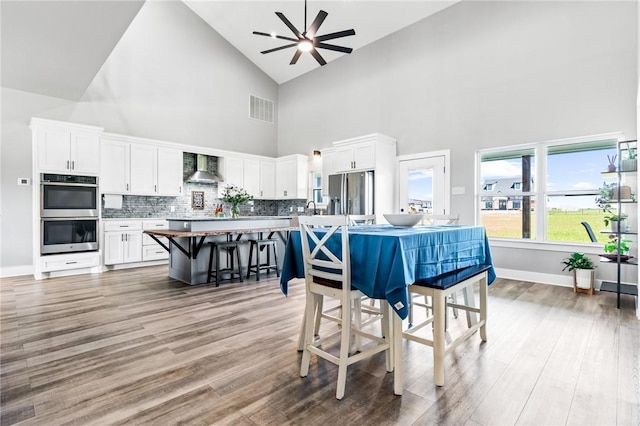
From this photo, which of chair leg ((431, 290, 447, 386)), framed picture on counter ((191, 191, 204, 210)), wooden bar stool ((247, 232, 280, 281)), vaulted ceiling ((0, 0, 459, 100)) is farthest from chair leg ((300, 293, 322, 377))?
framed picture on counter ((191, 191, 204, 210))

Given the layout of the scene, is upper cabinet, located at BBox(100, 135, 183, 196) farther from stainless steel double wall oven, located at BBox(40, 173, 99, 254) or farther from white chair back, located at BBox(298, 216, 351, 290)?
white chair back, located at BBox(298, 216, 351, 290)

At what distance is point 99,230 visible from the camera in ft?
17.4

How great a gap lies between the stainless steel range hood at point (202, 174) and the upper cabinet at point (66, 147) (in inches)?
68.1

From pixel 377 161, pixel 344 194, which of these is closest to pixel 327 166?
pixel 344 194

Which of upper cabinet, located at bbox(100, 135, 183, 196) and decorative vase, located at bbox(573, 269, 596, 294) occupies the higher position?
upper cabinet, located at bbox(100, 135, 183, 196)

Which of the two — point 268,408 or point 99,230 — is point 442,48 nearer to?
point 268,408

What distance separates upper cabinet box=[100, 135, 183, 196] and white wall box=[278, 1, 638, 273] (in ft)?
11.7

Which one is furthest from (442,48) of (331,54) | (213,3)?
(213,3)

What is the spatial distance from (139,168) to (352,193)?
4021mm

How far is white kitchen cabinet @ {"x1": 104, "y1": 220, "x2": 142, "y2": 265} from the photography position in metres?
5.50

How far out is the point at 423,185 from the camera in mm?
5848

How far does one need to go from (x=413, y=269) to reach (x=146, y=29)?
23.4 feet

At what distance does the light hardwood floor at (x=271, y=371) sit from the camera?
1.64 metres

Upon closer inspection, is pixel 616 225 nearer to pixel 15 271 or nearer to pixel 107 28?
pixel 107 28
